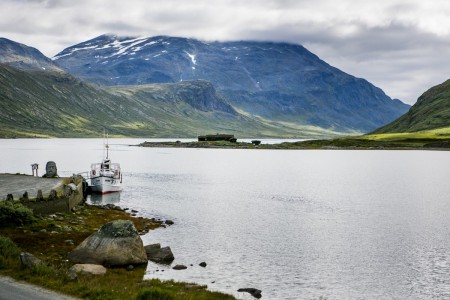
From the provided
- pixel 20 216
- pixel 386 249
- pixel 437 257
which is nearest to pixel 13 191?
pixel 20 216

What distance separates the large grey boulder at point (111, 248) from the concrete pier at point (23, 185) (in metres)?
22.4

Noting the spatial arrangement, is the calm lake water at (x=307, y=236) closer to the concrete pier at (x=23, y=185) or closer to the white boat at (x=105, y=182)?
the white boat at (x=105, y=182)

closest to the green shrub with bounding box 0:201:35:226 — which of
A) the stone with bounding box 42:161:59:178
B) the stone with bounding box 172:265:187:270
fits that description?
the stone with bounding box 172:265:187:270

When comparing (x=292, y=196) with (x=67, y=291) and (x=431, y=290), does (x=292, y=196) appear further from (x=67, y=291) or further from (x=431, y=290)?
(x=67, y=291)

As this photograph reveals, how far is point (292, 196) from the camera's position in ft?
314

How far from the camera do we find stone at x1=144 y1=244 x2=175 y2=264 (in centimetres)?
4281

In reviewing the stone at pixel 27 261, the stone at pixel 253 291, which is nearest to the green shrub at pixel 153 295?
the stone at pixel 27 261

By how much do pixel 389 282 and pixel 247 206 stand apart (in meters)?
42.7

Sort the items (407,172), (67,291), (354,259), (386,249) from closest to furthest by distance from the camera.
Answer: (67,291), (354,259), (386,249), (407,172)

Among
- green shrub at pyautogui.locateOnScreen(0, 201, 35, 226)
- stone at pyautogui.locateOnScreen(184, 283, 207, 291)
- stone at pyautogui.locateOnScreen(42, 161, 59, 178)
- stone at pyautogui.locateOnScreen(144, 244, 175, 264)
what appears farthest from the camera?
stone at pyautogui.locateOnScreen(42, 161, 59, 178)

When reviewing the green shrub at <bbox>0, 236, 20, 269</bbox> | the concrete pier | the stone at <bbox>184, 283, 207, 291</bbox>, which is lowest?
the stone at <bbox>184, 283, 207, 291</bbox>

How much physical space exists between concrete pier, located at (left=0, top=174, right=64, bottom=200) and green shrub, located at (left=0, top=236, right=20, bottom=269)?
24.4 metres

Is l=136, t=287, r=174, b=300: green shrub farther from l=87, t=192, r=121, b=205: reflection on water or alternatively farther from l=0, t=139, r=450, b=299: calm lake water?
l=87, t=192, r=121, b=205: reflection on water

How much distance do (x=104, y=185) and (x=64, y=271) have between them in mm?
64501
